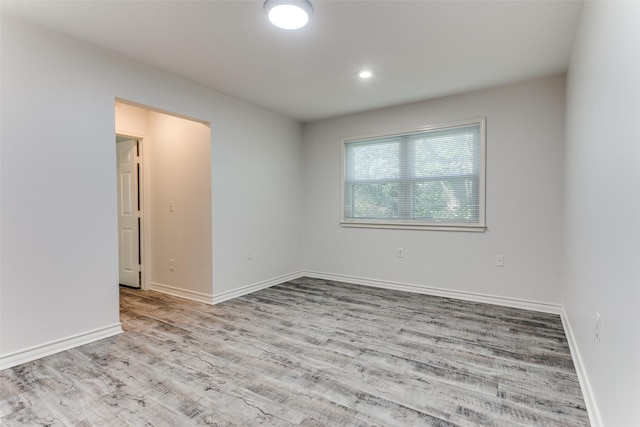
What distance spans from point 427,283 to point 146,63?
12.6ft

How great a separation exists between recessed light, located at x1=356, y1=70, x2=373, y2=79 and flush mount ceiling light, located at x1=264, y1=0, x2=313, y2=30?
1.04 meters

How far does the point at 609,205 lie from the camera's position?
4.75 feet

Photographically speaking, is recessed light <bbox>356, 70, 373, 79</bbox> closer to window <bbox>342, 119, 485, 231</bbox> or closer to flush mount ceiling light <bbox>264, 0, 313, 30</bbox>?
flush mount ceiling light <bbox>264, 0, 313, 30</bbox>

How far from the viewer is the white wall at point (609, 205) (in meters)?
1.12

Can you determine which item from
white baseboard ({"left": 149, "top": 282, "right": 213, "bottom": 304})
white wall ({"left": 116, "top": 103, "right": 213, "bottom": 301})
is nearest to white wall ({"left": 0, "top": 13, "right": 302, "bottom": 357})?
white wall ({"left": 116, "top": 103, "right": 213, "bottom": 301})

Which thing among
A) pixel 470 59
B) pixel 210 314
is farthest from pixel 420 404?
pixel 470 59

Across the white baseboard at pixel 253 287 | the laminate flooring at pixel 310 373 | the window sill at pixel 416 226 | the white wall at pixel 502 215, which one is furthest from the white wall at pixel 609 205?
the white baseboard at pixel 253 287

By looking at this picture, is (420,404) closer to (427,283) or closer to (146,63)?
(427,283)

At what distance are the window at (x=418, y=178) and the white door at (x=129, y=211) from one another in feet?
9.23

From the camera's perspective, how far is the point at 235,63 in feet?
9.50

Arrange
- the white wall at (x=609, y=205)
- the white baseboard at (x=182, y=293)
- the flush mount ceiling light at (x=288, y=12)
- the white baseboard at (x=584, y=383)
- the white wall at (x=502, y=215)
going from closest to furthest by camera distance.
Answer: the white wall at (x=609, y=205), the white baseboard at (x=584, y=383), the flush mount ceiling light at (x=288, y=12), the white wall at (x=502, y=215), the white baseboard at (x=182, y=293)

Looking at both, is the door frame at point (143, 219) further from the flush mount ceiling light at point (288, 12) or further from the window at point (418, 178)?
the flush mount ceiling light at point (288, 12)

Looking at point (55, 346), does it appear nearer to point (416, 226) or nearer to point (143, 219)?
point (143, 219)

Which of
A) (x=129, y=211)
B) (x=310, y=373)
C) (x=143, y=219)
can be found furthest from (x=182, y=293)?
(x=310, y=373)
